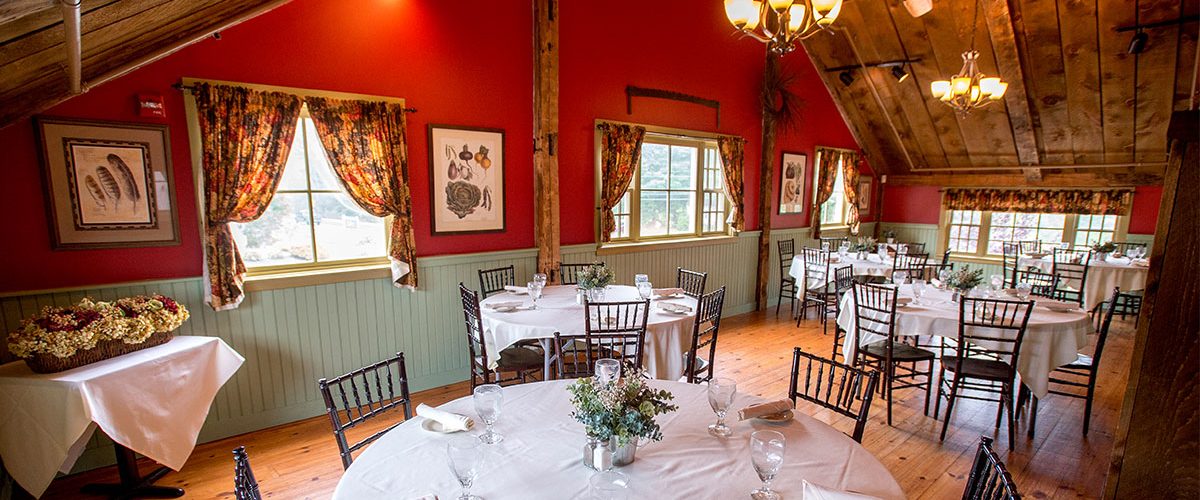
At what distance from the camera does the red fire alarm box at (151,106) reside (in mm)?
2994

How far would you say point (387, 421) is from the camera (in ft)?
12.1

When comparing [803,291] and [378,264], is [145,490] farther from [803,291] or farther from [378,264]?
[803,291]

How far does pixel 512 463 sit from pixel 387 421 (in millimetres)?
2467

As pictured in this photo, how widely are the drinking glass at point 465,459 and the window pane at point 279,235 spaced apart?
295 cm

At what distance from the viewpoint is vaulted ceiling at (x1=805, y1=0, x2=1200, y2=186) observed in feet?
17.3

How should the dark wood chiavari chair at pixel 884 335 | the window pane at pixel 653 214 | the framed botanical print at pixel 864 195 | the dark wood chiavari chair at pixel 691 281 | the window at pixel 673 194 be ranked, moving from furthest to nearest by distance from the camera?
the framed botanical print at pixel 864 195
the window pane at pixel 653 214
the window at pixel 673 194
the dark wood chiavari chair at pixel 691 281
the dark wood chiavari chair at pixel 884 335

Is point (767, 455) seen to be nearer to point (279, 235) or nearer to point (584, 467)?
point (584, 467)

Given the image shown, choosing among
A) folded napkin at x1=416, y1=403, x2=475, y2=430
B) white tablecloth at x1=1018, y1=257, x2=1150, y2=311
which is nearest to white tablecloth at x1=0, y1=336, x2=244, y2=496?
folded napkin at x1=416, y1=403, x2=475, y2=430

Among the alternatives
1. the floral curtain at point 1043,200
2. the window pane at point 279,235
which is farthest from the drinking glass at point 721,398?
the floral curtain at point 1043,200

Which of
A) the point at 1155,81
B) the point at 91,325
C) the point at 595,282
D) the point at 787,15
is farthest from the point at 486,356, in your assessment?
the point at 1155,81

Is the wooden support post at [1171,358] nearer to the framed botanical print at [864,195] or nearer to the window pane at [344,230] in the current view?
the window pane at [344,230]

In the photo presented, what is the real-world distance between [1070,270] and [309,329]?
297 inches

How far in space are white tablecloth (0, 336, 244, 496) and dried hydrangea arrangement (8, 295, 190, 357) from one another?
116 millimetres

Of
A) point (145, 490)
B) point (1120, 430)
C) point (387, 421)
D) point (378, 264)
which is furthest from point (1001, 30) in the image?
point (145, 490)
